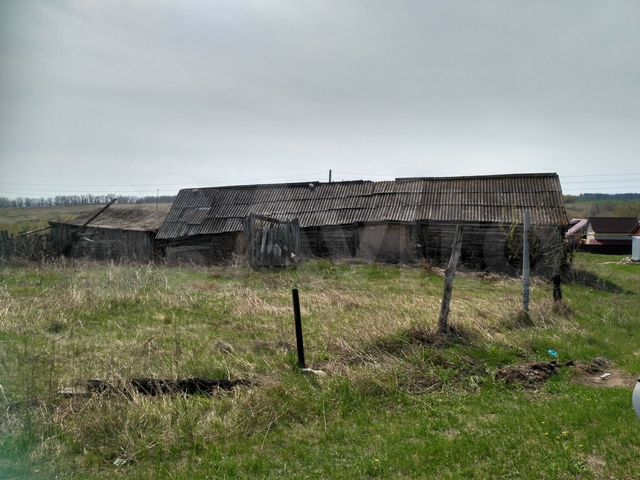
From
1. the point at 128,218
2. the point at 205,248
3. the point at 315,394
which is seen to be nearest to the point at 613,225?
the point at 205,248

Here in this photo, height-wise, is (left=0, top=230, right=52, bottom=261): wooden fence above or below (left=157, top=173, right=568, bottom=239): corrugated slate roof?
below

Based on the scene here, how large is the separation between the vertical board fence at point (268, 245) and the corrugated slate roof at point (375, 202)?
3.56 meters

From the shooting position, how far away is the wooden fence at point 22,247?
17.0 meters

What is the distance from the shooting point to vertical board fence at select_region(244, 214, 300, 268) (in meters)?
17.4

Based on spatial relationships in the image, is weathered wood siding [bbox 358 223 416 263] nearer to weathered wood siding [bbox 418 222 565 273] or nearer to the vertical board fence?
weathered wood siding [bbox 418 222 565 273]

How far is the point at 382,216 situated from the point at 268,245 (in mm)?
5961

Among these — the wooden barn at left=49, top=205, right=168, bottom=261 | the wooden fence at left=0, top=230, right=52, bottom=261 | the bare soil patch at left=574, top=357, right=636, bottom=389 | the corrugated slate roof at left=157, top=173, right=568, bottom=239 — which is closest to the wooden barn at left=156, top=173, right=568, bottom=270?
the corrugated slate roof at left=157, top=173, right=568, bottom=239

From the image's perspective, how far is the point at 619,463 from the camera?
364 centimetres

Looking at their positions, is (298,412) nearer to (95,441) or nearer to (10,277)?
(95,441)

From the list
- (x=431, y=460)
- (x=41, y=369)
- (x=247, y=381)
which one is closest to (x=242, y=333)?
(x=247, y=381)

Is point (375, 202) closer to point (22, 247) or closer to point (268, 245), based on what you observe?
point (268, 245)

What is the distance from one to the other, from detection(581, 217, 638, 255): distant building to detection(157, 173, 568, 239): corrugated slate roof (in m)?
17.2

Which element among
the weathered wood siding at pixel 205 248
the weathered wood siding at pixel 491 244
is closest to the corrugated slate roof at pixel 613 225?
the weathered wood siding at pixel 491 244

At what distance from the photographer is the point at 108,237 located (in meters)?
24.4
